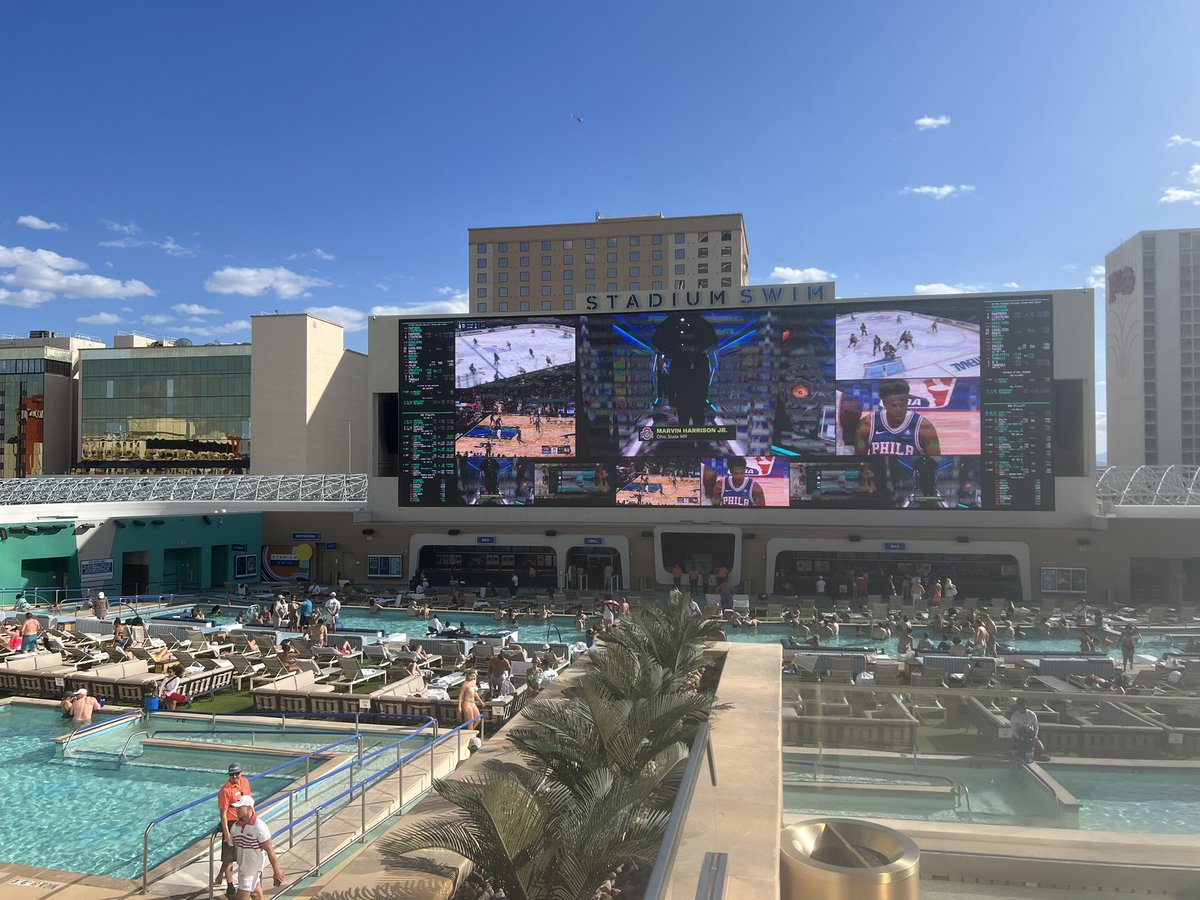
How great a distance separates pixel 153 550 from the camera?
107ft

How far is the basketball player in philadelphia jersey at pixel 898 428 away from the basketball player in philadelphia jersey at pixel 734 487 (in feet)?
14.9

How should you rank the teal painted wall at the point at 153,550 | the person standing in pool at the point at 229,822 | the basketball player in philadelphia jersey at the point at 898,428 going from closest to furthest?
the person standing in pool at the point at 229,822 → the teal painted wall at the point at 153,550 → the basketball player in philadelphia jersey at the point at 898,428

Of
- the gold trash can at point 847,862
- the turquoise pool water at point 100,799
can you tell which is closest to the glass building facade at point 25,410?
the turquoise pool water at point 100,799

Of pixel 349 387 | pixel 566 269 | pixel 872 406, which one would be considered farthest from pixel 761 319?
pixel 566 269

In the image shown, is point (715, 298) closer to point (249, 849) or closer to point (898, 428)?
point (898, 428)

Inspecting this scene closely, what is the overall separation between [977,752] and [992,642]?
15.7m

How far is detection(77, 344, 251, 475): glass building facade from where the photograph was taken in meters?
64.6

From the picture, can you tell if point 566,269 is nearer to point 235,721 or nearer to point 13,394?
point 13,394

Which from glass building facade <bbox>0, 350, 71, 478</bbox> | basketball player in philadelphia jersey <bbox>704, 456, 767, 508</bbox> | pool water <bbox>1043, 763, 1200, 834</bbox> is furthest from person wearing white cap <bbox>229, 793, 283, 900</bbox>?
glass building facade <bbox>0, 350, 71, 478</bbox>

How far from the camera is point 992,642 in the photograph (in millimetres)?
19641

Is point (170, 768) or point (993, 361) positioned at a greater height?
point (993, 361)

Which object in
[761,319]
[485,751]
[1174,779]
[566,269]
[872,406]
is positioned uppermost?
[566,269]

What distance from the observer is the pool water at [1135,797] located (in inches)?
176

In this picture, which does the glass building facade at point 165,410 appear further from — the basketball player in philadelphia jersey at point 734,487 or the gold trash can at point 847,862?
the gold trash can at point 847,862
